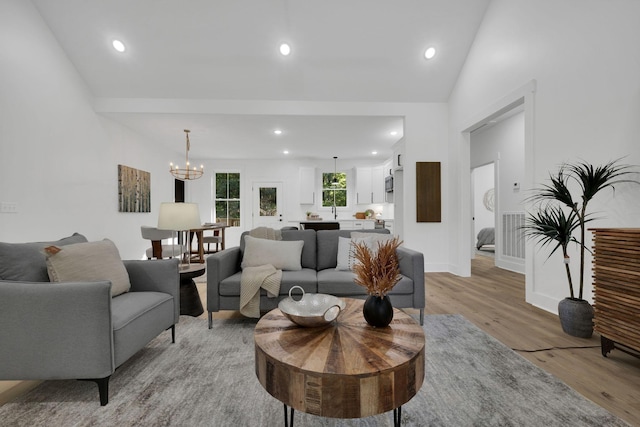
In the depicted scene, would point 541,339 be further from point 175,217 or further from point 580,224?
point 175,217

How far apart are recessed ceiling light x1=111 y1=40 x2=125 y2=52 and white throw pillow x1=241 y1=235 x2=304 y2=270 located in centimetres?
330

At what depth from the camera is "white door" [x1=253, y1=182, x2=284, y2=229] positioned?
8.49 meters

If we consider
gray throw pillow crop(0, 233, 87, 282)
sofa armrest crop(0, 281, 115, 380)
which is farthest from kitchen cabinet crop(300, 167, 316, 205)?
sofa armrest crop(0, 281, 115, 380)

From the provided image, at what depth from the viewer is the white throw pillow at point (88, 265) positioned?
1807 millimetres

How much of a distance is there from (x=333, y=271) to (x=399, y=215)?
4047 millimetres

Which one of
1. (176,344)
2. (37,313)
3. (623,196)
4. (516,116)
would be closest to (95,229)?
(176,344)

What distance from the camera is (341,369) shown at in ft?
3.27

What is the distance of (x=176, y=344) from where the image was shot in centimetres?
228

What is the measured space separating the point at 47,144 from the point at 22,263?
110 inches

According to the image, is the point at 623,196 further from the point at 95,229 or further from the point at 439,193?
the point at 95,229

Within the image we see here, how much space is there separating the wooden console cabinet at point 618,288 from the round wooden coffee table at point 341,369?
62.6 inches

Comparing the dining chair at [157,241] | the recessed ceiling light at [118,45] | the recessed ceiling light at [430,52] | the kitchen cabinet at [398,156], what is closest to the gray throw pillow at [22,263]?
the dining chair at [157,241]

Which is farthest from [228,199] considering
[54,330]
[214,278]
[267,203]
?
[54,330]

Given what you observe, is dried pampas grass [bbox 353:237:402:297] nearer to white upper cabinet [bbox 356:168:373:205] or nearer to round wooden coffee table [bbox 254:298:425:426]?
round wooden coffee table [bbox 254:298:425:426]
